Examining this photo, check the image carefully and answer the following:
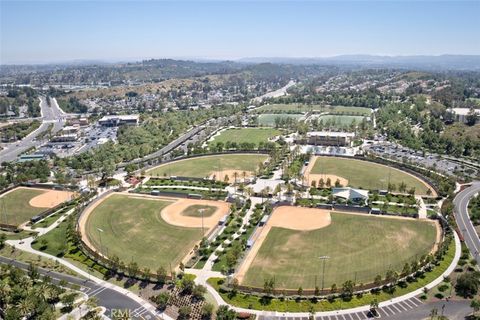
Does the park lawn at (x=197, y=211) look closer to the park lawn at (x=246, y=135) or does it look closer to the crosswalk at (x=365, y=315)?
the crosswalk at (x=365, y=315)

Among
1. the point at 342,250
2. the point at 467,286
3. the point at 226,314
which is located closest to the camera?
the point at 226,314

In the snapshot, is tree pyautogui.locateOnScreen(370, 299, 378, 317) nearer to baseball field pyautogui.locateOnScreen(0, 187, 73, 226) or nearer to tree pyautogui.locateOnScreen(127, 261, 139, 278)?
tree pyautogui.locateOnScreen(127, 261, 139, 278)

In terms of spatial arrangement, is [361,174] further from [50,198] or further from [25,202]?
[25,202]

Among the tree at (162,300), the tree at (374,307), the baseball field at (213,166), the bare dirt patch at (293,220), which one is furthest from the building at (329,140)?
the tree at (162,300)

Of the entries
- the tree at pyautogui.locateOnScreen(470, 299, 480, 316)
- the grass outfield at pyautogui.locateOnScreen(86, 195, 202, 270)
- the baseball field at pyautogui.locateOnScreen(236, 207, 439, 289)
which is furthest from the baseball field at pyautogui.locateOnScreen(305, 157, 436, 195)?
the tree at pyautogui.locateOnScreen(470, 299, 480, 316)

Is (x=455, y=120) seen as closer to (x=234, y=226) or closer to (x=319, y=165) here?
(x=319, y=165)

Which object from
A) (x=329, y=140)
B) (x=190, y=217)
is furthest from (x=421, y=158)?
(x=190, y=217)
